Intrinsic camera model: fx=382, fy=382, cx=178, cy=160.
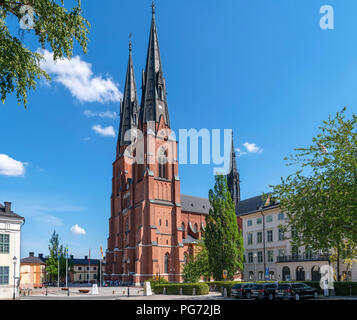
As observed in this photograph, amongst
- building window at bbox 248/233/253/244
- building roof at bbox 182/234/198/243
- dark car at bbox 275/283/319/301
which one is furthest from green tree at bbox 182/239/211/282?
building roof at bbox 182/234/198/243

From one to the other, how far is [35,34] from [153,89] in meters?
66.6

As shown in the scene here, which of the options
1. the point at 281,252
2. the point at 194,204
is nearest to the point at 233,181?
the point at 194,204

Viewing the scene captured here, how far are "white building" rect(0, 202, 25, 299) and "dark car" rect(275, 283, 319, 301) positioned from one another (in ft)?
81.5

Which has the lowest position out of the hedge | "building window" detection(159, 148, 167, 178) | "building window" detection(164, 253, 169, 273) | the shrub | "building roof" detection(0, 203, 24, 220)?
"building window" detection(164, 253, 169, 273)

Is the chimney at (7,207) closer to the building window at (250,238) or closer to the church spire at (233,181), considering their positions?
the building window at (250,238)

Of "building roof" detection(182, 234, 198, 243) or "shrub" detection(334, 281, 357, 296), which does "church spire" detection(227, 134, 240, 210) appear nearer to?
"building roof" detection(182, 234, 198, 243)

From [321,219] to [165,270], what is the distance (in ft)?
163

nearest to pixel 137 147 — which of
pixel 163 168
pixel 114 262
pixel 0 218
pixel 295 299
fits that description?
pixel 163 168

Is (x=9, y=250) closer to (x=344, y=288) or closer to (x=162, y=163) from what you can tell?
(x=344, y=288)

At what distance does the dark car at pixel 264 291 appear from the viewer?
3064 centimetres

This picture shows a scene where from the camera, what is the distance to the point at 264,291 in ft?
101

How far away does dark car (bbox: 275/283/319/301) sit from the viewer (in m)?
29.5

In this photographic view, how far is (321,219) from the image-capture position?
2339cm

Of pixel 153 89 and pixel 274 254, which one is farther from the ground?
pixel 153 89
